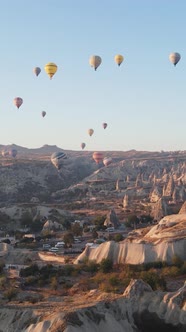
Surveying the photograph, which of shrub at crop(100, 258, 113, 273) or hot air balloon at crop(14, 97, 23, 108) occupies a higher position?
hot air balloon at crop(14, 97, 23, 108)

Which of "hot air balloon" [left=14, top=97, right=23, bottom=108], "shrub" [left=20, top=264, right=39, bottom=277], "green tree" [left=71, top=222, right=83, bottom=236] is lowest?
"shrub" [left=20, top=264, right=39, bottom=277]

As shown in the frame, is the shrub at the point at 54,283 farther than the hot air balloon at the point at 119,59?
No

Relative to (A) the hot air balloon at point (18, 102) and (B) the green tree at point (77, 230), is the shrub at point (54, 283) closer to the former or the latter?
(B) the green tree at point (77, 230)

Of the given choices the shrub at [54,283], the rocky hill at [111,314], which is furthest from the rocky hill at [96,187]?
the rocky hill at [111,314]

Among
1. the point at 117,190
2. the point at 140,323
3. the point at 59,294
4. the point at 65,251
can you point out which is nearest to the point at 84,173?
the point at 117,190

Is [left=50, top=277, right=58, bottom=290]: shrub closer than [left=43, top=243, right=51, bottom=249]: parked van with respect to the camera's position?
Yes

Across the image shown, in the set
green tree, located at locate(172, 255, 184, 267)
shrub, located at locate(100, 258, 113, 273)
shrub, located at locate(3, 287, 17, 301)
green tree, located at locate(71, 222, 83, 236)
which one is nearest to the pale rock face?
green tree, located at locate(172, 255, 184, 267)

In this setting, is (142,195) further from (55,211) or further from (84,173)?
(84,173)

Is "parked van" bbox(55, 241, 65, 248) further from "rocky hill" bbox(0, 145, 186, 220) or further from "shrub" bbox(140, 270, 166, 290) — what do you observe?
"shrub" bbox(140, 270, 166, 290)

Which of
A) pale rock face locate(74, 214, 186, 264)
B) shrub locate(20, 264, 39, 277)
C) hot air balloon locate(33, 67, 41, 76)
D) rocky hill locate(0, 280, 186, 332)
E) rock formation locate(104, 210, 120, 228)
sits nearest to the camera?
rocky hill locate(0, 280, 186, 332)

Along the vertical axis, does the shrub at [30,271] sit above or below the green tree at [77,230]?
below

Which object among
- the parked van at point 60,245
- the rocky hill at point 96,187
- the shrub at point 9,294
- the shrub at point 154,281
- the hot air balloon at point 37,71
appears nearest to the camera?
the shrub at point 9,294
